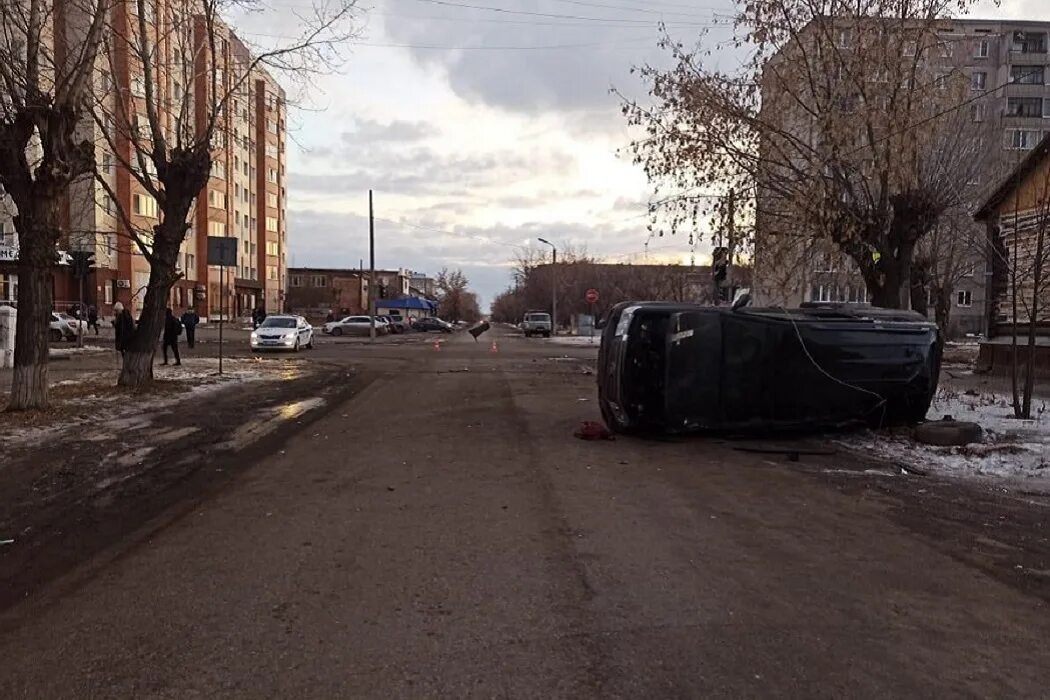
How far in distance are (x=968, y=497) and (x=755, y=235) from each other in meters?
8.20

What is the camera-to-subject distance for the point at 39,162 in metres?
11.6

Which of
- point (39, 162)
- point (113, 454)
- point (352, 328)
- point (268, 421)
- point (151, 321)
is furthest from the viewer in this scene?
point (352, 328)

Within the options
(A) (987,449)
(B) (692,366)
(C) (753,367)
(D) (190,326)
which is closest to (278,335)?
(D) (190,326)

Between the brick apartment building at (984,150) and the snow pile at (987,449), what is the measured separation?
13.7 feet

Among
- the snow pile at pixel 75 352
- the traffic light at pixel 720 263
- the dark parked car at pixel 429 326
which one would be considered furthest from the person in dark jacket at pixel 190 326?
the dark parked car at pixel 429 326

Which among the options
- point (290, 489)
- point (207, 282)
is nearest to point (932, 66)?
point (290, 489)

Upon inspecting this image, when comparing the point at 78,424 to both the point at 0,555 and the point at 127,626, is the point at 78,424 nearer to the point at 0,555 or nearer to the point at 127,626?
the point at 0,555

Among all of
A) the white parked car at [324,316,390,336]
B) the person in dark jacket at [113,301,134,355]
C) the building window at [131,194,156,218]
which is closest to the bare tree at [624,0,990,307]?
the person in dark jacket at [113,301,134,355]

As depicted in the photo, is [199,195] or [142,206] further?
[142,206]

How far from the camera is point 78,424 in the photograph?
1066 centimetres

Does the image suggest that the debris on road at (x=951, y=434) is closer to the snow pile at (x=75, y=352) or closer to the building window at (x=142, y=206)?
the snow pile at (x=75, y=352)

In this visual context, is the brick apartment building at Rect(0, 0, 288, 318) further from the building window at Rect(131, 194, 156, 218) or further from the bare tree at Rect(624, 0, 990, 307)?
the bare tree at Rect(624, 0, 990, 307)

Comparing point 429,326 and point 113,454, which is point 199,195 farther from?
point 429,326

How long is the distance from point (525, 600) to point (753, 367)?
6.20 metres
